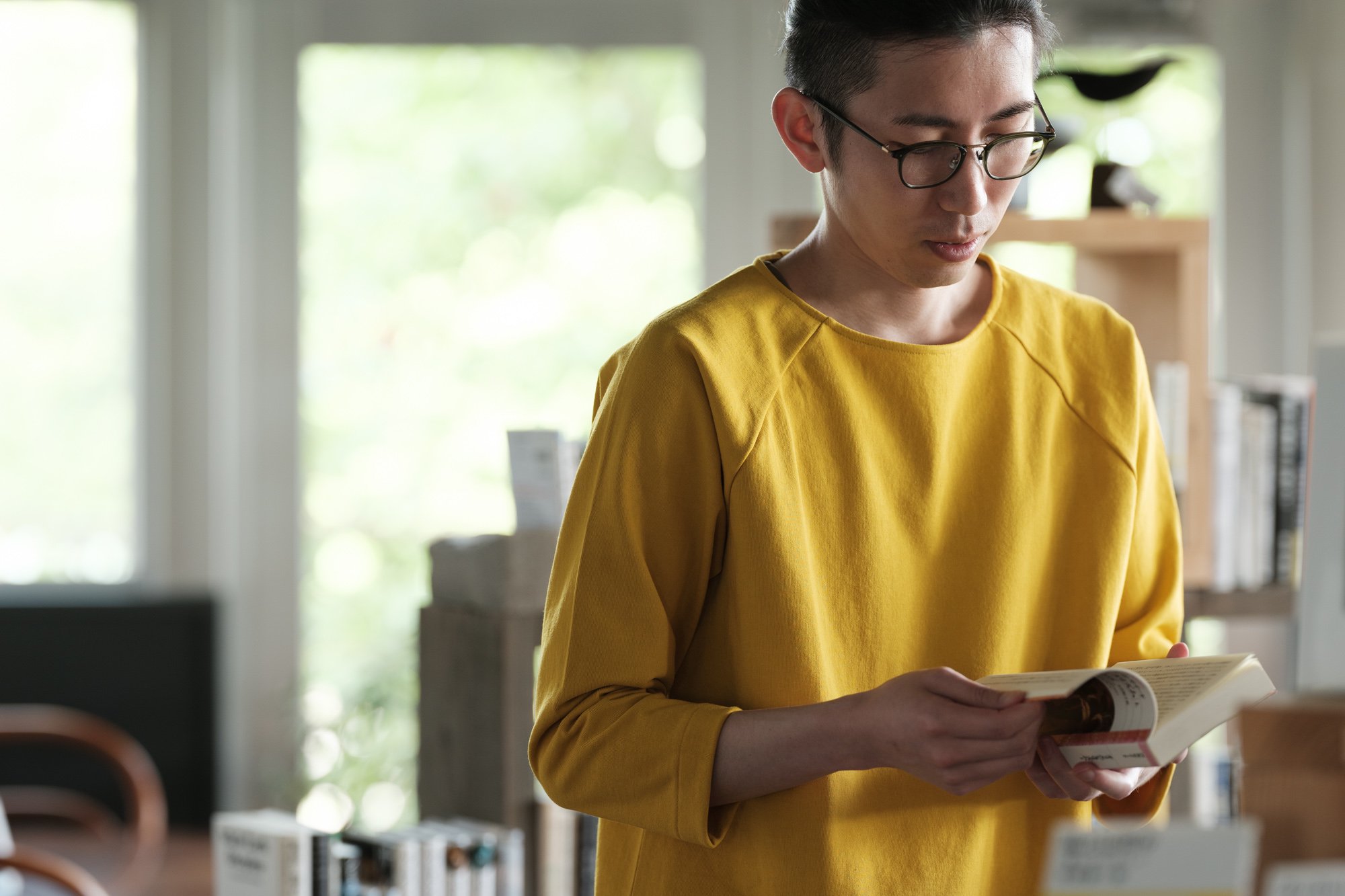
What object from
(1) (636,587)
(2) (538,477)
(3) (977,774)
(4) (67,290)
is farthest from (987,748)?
(4) (67,290)

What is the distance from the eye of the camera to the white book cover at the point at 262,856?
5.40 ft

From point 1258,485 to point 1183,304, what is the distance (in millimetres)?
314

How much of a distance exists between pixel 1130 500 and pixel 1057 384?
0.11m

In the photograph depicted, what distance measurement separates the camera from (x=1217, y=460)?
2012 mm

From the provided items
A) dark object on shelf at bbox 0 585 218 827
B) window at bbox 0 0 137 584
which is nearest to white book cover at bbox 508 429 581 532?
dark object on shelf at bbox 0 585 218 827

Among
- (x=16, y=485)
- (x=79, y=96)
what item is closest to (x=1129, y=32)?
(x=79, y=96)

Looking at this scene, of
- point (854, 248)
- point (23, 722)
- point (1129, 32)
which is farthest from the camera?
point (1129, 32)

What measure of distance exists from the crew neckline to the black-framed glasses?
0.12 meters

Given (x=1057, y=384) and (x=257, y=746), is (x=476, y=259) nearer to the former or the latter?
(x=257, y=746)

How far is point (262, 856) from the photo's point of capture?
1.69 metres

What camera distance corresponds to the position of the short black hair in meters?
0.90

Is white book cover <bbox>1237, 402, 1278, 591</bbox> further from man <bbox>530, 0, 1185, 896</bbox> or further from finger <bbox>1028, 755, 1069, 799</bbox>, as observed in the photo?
finger <bbox>1028, 755, 1069, 799</bbox>

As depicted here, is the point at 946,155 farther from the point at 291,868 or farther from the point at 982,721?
the point at 291,868

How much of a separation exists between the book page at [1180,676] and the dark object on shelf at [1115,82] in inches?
53.2
